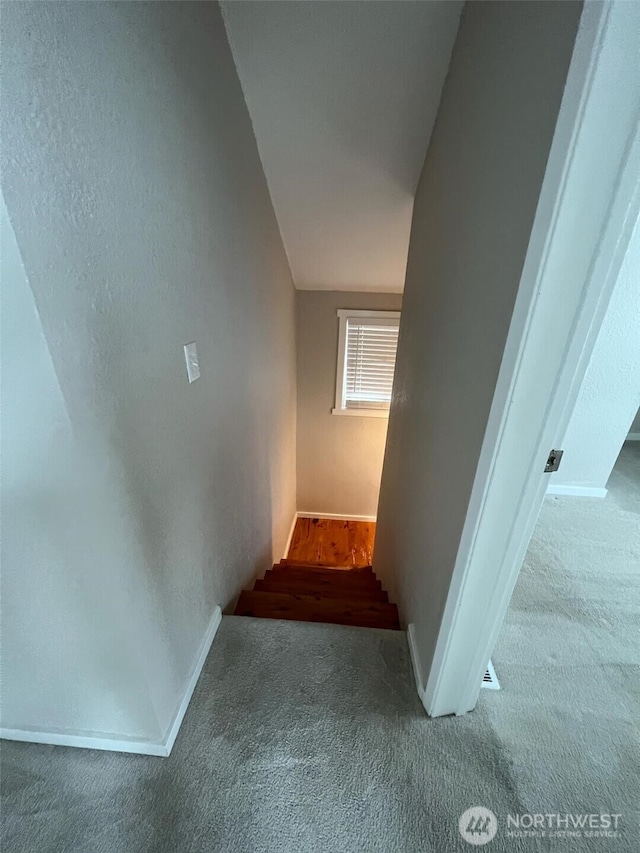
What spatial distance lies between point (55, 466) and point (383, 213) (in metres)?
2.17

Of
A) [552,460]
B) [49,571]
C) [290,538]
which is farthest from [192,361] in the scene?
[290,538]

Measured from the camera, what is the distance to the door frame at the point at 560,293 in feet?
1.55

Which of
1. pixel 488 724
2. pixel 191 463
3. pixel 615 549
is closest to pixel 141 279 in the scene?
pixel 191 463

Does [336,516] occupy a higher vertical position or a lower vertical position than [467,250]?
lower

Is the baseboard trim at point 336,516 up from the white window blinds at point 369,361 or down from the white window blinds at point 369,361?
down

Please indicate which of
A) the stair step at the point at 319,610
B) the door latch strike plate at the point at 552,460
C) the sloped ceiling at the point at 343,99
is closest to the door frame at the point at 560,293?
the door latch strike plate at the point at 552,460

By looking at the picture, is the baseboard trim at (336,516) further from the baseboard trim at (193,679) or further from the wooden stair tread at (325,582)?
the baseboard trim at (193,679)

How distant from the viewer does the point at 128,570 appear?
0.79 m

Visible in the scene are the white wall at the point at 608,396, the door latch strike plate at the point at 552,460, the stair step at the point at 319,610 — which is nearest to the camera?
the door latch strike plate at the point at 552,460

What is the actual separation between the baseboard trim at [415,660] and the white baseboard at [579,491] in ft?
5.29

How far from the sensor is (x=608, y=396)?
81.9 inches

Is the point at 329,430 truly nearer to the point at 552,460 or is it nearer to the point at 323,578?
the point at 323,578

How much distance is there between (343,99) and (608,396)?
214 centimetres

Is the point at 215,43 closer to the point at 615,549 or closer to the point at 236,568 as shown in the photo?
the point at 236,568
